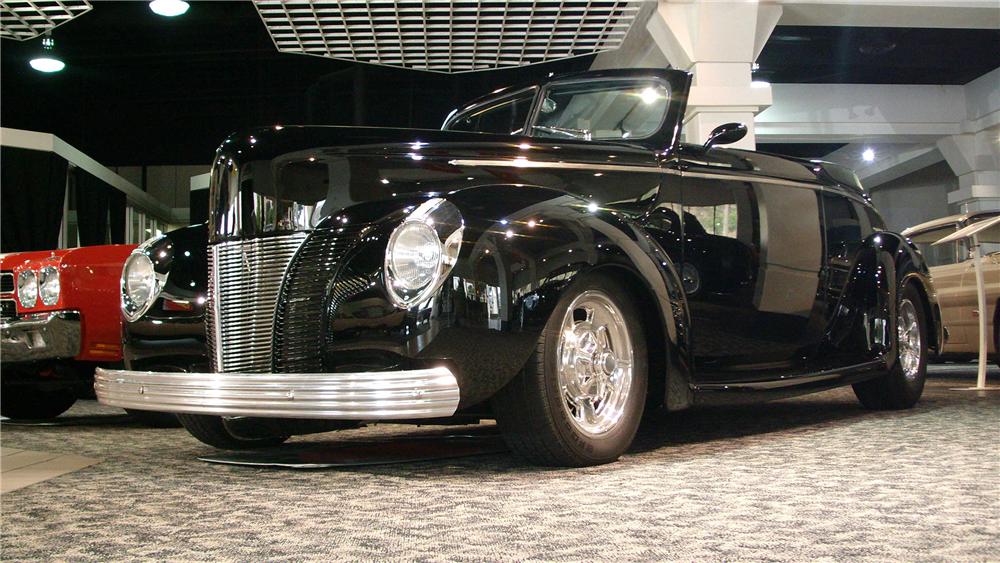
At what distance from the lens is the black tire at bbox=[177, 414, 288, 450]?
342 cm

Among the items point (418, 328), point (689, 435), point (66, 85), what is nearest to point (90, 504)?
point (418, 328)

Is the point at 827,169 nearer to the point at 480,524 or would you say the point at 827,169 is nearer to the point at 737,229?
the point at 737,229

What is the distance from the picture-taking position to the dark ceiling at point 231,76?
11.4 m

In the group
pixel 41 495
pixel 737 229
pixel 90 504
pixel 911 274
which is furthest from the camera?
pixel 911 274

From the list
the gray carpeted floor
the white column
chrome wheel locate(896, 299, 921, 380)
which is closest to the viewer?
the gray carpeted floor

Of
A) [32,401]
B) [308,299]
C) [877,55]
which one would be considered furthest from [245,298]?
[877,55]

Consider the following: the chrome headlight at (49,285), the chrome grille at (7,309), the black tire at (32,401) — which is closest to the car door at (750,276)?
the chrome headlight at (49,285)

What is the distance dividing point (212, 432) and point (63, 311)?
183 centimetres

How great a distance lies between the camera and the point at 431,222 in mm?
2521

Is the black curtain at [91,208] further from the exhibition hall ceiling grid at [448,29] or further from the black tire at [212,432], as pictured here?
the black tire at [212,432]

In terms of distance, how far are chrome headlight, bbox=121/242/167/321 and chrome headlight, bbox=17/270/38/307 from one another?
1.82 meters

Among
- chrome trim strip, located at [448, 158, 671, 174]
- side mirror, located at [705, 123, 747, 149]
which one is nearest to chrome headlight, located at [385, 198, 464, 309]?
chrome trim strip, located at [448, 158, 671, 174]

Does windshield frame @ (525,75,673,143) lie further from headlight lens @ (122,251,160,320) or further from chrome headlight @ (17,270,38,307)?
chrome headlight @ (17,270,38,307)

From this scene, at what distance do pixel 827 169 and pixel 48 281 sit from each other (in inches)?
153
